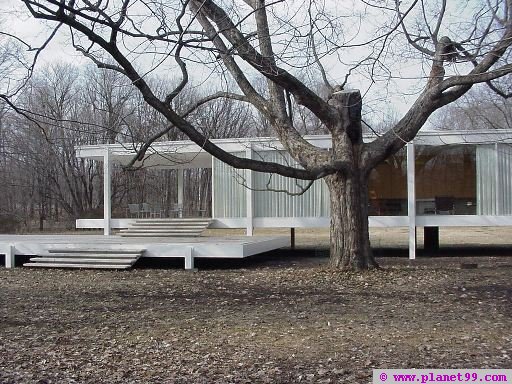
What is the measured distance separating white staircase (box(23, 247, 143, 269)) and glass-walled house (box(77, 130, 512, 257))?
330cm

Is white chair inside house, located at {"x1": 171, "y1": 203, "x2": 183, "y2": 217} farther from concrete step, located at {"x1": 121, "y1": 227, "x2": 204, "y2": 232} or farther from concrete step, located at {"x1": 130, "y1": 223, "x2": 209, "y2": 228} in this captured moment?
concrete step, located at {"x1": 121, "y1": 227, "x2": 204, "y2": 232}

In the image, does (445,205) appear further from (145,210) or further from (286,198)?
(145,210)

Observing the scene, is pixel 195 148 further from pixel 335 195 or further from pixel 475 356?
pixel 475 356

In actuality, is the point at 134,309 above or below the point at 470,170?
below

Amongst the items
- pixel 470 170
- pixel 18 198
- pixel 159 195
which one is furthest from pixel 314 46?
pixel 18 198

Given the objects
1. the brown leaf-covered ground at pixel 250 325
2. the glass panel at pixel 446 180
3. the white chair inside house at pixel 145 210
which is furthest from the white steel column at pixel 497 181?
the white chair inside house at pixel 145 210

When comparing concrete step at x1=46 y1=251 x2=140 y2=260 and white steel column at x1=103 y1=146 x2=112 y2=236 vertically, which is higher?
white steel column at x1=103 y1=146 x2=112 y2=236

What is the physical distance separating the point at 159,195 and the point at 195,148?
505 inches

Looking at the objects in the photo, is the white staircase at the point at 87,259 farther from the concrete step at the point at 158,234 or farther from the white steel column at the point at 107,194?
the white steel column at the point at 107,194

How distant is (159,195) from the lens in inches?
1224

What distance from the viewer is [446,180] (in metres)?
17.5

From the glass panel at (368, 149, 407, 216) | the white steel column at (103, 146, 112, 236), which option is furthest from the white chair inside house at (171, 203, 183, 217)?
the glass panel at (368, 149, 407, 216)

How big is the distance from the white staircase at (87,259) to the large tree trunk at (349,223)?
4947 mm

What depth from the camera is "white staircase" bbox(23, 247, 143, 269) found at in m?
14.5
